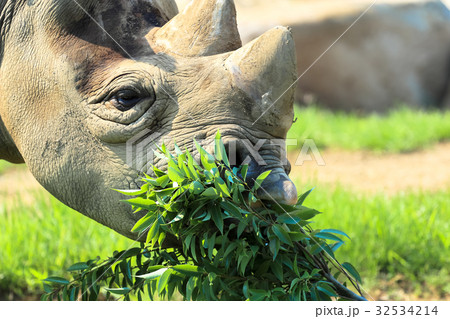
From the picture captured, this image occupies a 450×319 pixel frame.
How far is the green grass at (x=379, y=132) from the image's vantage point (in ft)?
25.1

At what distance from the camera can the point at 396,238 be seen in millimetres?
4293

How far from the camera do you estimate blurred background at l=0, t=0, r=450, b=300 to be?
4.14m

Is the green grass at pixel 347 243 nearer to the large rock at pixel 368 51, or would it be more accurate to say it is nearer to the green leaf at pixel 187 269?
the green leaf at pixel 187 269

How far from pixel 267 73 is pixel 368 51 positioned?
7.56 meters

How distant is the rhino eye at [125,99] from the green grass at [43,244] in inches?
67.0

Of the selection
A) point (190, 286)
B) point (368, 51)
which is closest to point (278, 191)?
point (190, 286)

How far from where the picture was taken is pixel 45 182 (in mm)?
2723

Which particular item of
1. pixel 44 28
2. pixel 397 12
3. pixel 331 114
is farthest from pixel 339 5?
pixel 44 28

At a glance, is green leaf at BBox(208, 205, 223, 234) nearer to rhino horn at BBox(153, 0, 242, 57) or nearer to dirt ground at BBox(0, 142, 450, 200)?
rhino horn at BBox(153, 0, 242, 57)

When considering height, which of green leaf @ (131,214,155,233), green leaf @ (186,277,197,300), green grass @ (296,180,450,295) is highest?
green leaf @ (131,214,155,233)

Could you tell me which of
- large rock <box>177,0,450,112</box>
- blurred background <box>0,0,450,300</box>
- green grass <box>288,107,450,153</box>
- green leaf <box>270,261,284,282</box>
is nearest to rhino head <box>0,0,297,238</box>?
green leaf <box>270,261,284,282</box>

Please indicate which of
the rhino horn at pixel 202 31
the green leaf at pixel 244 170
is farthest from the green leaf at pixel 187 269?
the rhino horn at pixel 202 31

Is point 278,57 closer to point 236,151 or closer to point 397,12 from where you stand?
point 236,151

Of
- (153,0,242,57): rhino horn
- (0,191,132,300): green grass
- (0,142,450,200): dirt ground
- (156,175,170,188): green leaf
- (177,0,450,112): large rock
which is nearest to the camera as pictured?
(156,175,170,188): green leaf
